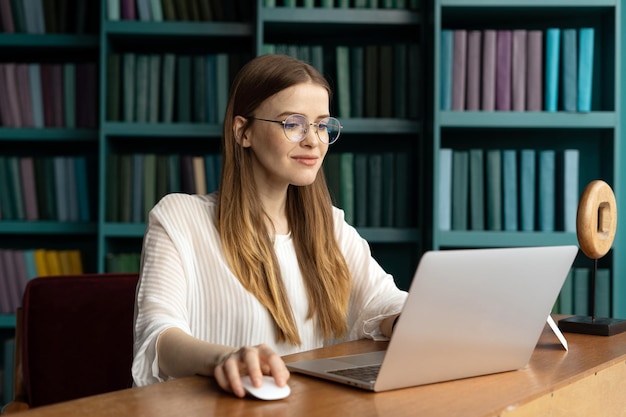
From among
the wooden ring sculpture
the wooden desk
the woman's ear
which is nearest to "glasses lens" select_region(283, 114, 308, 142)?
the woman's ear

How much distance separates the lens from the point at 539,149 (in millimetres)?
3145

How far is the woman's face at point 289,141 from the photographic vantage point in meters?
1.52

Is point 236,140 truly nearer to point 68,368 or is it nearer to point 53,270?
point 68,368

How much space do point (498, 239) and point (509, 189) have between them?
0.63ft

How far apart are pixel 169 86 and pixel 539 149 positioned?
1516mm

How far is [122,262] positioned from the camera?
3.01 metres

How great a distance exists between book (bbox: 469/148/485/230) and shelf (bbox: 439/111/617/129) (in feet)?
0.40

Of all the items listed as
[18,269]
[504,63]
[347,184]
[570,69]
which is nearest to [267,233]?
[347,184]

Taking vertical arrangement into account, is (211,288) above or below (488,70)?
below

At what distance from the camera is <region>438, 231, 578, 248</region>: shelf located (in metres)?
2.85

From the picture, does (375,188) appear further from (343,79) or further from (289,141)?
(289,141)

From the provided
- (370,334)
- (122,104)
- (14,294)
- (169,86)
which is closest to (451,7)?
(169,86)

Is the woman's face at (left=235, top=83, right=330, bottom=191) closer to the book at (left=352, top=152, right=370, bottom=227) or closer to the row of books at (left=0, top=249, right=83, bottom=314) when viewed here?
the book at (left=352, top=152, right=370, bottom=227)

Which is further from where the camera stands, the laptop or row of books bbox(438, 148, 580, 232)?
row of books bbox(438, 148, 580, 232)
